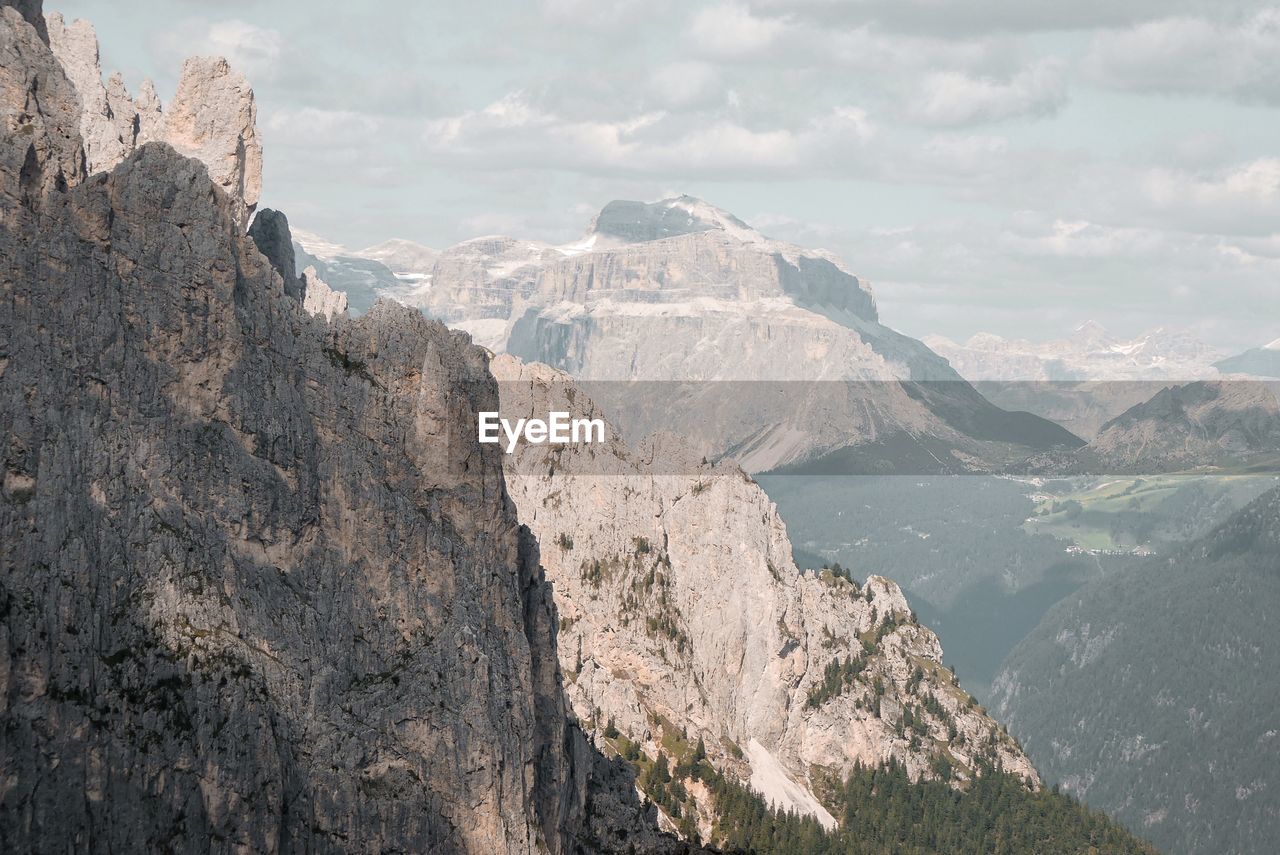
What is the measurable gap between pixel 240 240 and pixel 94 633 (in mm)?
28487

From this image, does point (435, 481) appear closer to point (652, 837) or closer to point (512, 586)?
point (512, 586)

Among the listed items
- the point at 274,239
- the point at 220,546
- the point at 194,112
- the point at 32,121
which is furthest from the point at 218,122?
the point at 220,546

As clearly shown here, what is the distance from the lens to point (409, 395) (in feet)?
395

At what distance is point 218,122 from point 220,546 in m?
65.9

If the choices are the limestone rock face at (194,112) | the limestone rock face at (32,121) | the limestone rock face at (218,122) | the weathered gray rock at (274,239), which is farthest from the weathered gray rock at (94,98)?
the limestone rock face at (32,121)

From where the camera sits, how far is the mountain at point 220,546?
324 ft

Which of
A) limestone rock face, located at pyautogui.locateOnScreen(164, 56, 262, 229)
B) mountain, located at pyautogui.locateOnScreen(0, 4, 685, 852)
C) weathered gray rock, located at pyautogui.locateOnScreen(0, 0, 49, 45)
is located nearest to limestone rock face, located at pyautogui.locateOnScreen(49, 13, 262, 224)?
limestone rock face, located at pyautogui.locateOnScreen(164, 56, 262, 229)

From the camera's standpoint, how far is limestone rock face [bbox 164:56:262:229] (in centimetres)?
15775

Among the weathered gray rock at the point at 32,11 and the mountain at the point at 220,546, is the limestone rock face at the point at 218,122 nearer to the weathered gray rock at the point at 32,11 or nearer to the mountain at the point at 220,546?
the weathered gray rock at the point at 32,11

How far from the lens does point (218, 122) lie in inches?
6275

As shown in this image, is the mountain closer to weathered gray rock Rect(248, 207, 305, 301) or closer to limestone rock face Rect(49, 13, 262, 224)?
limestone rock face Rect(49, 13, 262, 224)

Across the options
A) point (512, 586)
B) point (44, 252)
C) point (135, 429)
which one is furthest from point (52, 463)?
point (512, 586)

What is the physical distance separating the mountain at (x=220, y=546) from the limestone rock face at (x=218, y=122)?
143 feet

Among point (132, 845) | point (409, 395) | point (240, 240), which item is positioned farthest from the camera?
point (409, 395)
